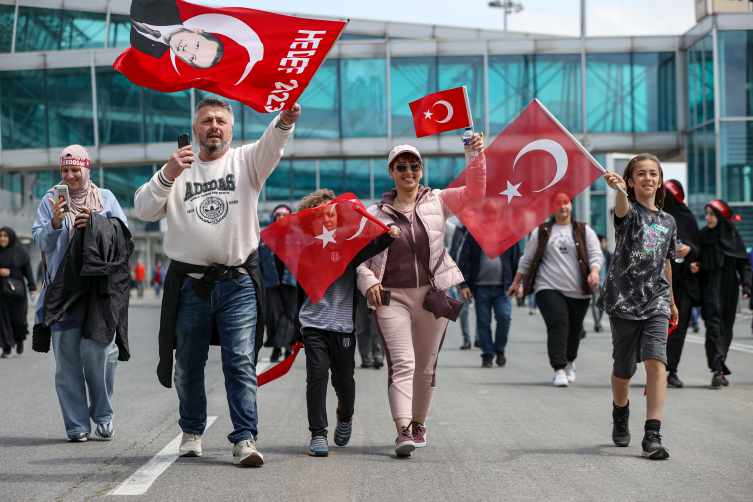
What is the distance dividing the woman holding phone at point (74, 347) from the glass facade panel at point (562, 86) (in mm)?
22684

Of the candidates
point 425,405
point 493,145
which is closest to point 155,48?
point 493,145

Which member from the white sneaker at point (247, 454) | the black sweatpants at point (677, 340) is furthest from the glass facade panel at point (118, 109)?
the white sneaker at point (247, 454)

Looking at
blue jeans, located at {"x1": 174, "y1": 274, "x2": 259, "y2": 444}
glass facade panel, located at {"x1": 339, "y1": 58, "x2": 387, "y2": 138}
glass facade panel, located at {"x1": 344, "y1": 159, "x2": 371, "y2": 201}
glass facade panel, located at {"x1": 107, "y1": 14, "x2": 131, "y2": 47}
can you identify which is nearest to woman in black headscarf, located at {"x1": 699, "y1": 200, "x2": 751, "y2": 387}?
blue jeans, located at {"x1": 174, "y1": 274, "x2": 259, "y2": 444}

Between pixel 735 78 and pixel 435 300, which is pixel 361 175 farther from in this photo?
pixel 435 300

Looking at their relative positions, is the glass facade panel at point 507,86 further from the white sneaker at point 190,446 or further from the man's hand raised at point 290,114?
the white sneaker at point 190,446

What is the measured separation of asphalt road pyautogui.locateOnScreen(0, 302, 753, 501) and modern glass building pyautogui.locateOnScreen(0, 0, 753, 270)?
59.1 ft

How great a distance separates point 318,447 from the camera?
18.3 feet

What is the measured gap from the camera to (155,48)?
544 cm

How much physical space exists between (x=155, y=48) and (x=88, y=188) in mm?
1411

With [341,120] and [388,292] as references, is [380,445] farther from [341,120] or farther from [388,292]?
[341,120]

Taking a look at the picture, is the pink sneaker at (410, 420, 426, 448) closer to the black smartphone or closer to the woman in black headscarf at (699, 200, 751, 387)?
the black smartphone

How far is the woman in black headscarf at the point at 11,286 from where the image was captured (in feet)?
43.0

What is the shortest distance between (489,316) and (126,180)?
4031cm

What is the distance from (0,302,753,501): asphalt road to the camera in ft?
15.2
